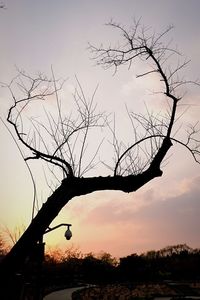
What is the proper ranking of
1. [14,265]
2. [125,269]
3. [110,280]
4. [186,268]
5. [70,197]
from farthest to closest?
[186,268] → [125,269] → [110,280] → [70,197] → [14,265]

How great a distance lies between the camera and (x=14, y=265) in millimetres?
5168

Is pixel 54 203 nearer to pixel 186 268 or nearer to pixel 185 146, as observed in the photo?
pixel 185 146

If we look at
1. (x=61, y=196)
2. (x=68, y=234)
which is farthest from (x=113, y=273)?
(x=61, y=196)

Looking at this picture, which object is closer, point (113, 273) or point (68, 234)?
point (68, 234)

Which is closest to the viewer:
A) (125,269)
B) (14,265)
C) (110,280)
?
(14,265)

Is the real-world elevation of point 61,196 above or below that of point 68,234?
below

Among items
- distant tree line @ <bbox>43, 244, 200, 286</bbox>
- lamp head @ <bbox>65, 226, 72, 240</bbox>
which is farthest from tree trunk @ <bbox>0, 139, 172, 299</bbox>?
distant tree line @ <bbox>43, 244, 200, 286</bbox>

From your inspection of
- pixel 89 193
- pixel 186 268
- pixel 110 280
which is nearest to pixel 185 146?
pixel 89 193

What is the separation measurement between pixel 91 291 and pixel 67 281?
1234 centimetres

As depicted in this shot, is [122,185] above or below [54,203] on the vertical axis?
above

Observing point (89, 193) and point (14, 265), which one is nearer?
point (14, 265)

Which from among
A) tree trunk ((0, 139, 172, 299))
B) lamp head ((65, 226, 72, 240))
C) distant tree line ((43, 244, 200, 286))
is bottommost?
tree trunk ((0, 139, 172, 299))

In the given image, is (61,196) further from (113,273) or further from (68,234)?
(113,273)

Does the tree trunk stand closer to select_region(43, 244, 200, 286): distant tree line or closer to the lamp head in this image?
the lamp head
